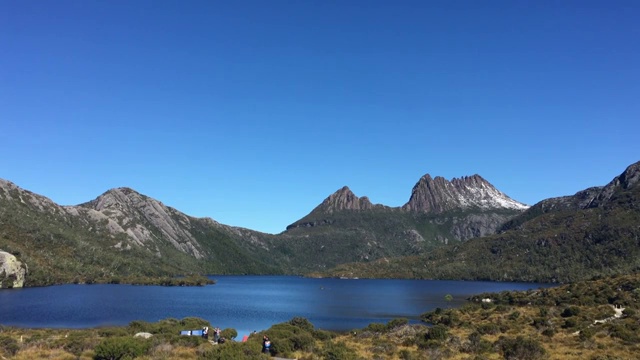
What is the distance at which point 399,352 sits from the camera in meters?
48.2

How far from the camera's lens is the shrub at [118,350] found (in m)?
37.9

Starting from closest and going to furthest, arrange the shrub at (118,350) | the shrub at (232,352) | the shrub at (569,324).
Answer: the shrub at (232,352)
the shrub at (118,350)
the shrub at (569,324)

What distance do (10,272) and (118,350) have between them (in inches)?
7541

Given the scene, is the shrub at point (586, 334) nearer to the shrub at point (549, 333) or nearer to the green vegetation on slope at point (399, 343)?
the green vegetation on slope at point (399, 343)

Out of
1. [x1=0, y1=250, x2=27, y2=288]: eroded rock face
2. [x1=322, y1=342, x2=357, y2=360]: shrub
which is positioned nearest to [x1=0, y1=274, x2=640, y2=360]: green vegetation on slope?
[x1=322, y1=342, x2=357, y2=360]: shrub

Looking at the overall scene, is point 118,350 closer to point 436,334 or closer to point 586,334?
point 436,334

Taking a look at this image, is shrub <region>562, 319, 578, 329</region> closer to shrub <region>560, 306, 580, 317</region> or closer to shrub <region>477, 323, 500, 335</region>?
shrub <region>477, 323, 500, 335</region>

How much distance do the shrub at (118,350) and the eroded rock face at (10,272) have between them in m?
184

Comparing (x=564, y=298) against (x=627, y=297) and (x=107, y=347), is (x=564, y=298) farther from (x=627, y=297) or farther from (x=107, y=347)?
(x=107, y=347)

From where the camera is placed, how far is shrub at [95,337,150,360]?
37.9m

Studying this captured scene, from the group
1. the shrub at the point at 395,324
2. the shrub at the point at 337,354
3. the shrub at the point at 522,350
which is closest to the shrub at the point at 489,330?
the shrub at the point at 395,324

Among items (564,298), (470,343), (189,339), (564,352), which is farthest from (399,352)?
(564,298)

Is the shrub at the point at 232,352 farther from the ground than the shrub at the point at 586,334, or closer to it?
farther from the ground

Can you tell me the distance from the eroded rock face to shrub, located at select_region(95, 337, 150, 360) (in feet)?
602
